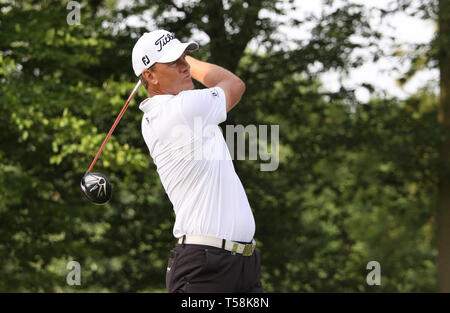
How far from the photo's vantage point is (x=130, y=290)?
13.7 meters

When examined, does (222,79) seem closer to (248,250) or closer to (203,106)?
(203,106)

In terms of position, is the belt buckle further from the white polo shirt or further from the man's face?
the man's face

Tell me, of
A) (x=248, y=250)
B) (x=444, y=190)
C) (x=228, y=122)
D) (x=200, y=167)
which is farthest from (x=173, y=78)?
(x=444, y=190)

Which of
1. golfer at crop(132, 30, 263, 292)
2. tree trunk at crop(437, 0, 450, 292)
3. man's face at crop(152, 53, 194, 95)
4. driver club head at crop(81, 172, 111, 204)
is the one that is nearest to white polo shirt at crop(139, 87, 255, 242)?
golfer at crop(132, 30, 263, 292)

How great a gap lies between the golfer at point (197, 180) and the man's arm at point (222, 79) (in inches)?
4.5

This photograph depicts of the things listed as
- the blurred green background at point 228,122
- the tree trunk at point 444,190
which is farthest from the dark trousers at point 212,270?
the tree trunk at point 444,190

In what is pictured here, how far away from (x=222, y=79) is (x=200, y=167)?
0.62m

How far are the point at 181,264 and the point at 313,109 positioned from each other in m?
10.8

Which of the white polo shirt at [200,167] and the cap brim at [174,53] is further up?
the cap brim at [174,53]

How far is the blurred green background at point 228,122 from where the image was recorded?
9727mm

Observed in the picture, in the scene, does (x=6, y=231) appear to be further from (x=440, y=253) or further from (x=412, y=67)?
(x=440, y=253)

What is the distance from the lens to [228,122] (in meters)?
12.0

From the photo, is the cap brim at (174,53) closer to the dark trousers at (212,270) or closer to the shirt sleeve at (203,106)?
the shirt sleeve at (203,106)
